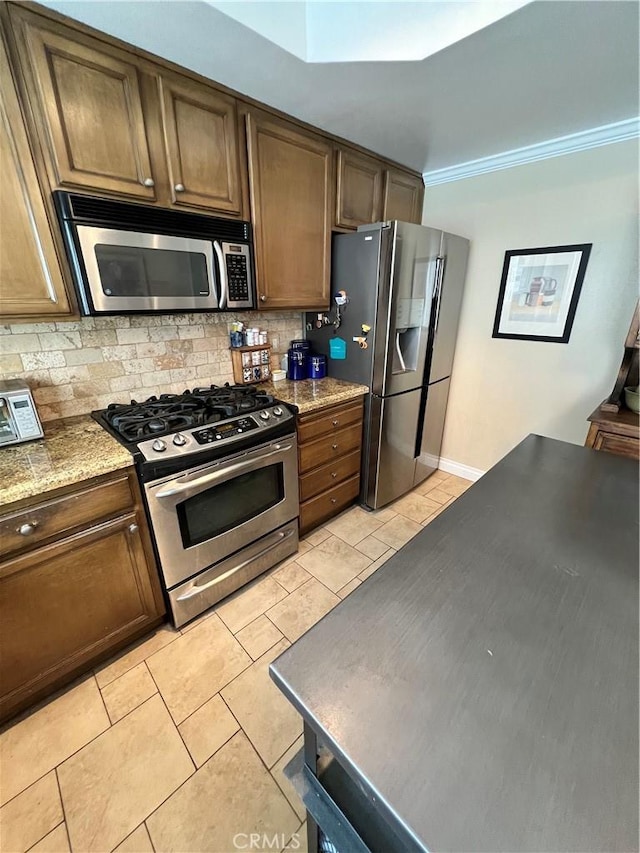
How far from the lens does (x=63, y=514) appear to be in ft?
4.01

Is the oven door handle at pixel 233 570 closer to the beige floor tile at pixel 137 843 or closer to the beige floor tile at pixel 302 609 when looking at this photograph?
the beige floor tile at pixel 302 609

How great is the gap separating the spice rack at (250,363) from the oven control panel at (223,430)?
2.01ft

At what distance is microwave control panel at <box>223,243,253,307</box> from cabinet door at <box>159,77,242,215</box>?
0.17m

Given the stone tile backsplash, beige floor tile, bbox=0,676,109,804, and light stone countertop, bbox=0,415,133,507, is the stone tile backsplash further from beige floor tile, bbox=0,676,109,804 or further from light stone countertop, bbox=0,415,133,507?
beige floor tile, bbox=0,676,109,804

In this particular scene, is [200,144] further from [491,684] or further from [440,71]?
[491,684]

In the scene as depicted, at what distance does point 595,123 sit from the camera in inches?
72.6

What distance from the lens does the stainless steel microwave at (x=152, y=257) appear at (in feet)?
4.34

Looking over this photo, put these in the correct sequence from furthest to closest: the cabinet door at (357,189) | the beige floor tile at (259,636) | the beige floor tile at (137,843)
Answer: the cabinet door at (357,189) → the beige floor tile at (259,636) → the beige floor tile at (137,843)

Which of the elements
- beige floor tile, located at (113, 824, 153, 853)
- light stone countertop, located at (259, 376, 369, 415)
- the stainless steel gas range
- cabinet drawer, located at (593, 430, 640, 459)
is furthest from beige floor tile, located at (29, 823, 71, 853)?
cabinet drawer, located at (593, 430, 640, 459)

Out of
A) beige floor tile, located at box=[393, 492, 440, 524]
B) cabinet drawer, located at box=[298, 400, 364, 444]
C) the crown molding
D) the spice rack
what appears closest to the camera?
the crown molding

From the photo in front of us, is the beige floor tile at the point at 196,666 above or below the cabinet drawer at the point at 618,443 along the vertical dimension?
below

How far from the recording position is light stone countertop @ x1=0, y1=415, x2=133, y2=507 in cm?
113

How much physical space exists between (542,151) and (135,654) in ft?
11.5

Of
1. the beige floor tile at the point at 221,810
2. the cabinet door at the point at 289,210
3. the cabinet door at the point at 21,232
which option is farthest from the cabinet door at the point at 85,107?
the beige floor tile at the point at 221,810
